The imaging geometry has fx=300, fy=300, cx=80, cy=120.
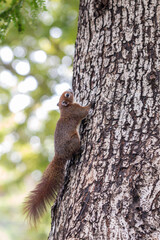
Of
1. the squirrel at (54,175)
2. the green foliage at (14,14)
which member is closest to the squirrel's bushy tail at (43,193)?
the squirrel at (54,175)

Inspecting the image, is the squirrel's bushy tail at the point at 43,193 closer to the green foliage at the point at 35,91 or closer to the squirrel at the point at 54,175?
the squirrel at the point at 54,175

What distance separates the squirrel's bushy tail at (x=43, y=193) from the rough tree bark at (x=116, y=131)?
20 centimetres

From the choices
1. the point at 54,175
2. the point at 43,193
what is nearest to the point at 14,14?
the point at 54,175

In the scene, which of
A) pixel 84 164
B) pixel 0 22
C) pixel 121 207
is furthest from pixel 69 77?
pixel 121 207

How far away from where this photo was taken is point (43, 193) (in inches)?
97.7

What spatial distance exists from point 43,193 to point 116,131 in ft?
2.83

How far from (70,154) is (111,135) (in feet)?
1.57

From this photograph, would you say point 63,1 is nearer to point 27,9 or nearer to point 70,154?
point 27,9

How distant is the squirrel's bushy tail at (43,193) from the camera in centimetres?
241

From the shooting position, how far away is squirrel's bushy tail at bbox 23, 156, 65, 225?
241 centimetres

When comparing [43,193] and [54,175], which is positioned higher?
[54,175]

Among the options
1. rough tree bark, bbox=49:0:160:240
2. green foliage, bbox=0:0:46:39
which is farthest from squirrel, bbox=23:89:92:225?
green foliage, bbox=0:0:46:39

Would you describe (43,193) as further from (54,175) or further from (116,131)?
(116,131)

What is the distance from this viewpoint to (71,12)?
5.01 metres
